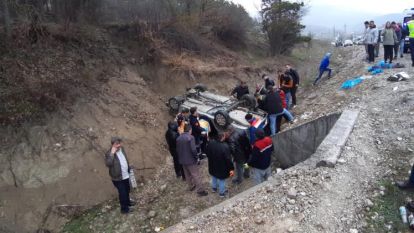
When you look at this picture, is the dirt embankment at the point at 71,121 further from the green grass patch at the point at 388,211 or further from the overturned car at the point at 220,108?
the green grass patch at the point at 388,211

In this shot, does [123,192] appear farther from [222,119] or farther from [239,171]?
[222,119]

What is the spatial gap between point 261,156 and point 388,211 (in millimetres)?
2325

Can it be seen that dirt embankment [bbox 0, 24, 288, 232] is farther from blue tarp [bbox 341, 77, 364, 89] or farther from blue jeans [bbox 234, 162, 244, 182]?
blue tarp [bbox 341, 77, 364, 89]

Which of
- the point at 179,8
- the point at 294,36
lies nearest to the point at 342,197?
the point at 179,8

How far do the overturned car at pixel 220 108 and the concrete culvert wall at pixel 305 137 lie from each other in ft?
2.97

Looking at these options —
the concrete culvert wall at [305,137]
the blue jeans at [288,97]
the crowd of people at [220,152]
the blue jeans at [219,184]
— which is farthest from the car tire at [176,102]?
the blue jeans at [219,184]

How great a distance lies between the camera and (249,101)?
1055 cm

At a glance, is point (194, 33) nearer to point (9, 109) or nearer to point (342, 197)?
point (9, 109)

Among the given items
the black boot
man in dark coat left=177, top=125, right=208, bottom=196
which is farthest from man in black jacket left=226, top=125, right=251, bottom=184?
the black boot

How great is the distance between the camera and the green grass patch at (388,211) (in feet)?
16.7

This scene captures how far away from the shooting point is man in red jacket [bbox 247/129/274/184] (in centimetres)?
657

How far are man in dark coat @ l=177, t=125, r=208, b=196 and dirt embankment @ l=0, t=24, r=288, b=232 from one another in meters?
1.99

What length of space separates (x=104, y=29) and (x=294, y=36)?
1222 centimetres

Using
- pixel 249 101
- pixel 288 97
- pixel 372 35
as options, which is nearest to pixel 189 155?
pixel 249 101
